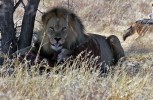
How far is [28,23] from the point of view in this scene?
6.90 m

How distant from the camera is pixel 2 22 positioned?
21.9ft

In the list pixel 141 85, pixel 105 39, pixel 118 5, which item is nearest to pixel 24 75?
pixel 141 85

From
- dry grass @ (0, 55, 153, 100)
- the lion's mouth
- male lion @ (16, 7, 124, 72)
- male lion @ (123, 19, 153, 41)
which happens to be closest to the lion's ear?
male lion @ (16, 7, 124, 72)

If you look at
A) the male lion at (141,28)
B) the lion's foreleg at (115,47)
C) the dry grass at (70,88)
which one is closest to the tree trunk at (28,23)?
the lion's foreleg at (115,47)

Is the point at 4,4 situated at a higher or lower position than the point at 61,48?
higher

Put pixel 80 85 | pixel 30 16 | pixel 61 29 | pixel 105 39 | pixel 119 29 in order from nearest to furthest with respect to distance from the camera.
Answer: pixel 80 85
pixel 61 29
pixel 30 16
pixel 105 39
pixel 119 29

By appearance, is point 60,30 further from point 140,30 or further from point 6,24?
point 140,30

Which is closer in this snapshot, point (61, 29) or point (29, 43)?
point (61, 29)

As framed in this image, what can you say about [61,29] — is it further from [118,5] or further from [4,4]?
[118,5]

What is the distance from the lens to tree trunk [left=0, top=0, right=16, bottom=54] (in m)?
6.61

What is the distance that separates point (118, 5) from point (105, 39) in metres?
9.65

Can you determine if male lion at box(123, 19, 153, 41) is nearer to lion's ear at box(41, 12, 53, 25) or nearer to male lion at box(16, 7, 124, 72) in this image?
male lion at box(16, 7, 124, 72)

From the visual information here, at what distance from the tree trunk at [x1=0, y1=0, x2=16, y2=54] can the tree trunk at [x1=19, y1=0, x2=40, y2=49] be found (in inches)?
6.1

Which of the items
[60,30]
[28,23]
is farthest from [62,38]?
[28,23]
